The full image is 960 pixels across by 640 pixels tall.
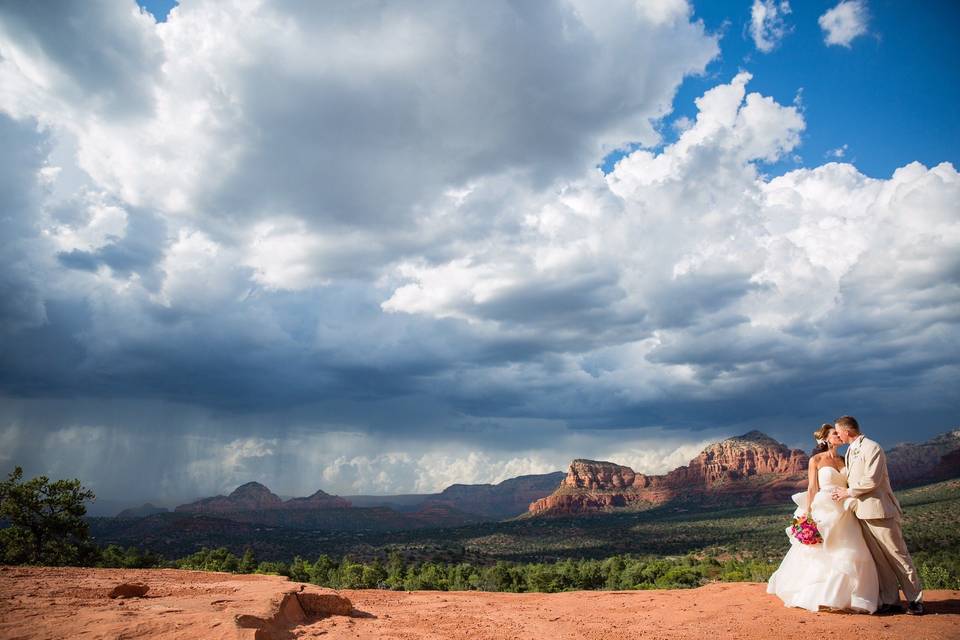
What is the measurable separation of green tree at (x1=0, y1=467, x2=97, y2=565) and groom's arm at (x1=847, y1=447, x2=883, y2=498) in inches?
1561

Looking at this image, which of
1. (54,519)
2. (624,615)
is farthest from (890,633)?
(54,519)

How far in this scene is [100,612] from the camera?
10.1 m

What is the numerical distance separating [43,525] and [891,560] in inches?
1657

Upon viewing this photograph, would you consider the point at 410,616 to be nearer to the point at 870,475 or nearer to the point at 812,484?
the point at 812,484

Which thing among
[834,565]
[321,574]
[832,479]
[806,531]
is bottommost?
[321,574]

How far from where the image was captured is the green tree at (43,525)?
33.5 metres

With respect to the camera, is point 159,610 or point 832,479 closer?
point 159,610

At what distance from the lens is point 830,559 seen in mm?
11680

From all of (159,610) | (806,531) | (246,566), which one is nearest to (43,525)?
(246,566)

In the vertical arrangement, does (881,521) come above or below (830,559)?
above

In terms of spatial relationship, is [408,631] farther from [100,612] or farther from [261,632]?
[100,612]

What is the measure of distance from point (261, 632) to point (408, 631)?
3072 mm

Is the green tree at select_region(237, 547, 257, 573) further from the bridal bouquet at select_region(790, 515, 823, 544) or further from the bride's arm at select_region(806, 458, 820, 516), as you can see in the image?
the bride's arm at select_region(806, 458, 820, 516)

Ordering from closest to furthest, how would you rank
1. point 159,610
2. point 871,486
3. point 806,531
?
point 159,610 < point 871,486 < point 806,531
